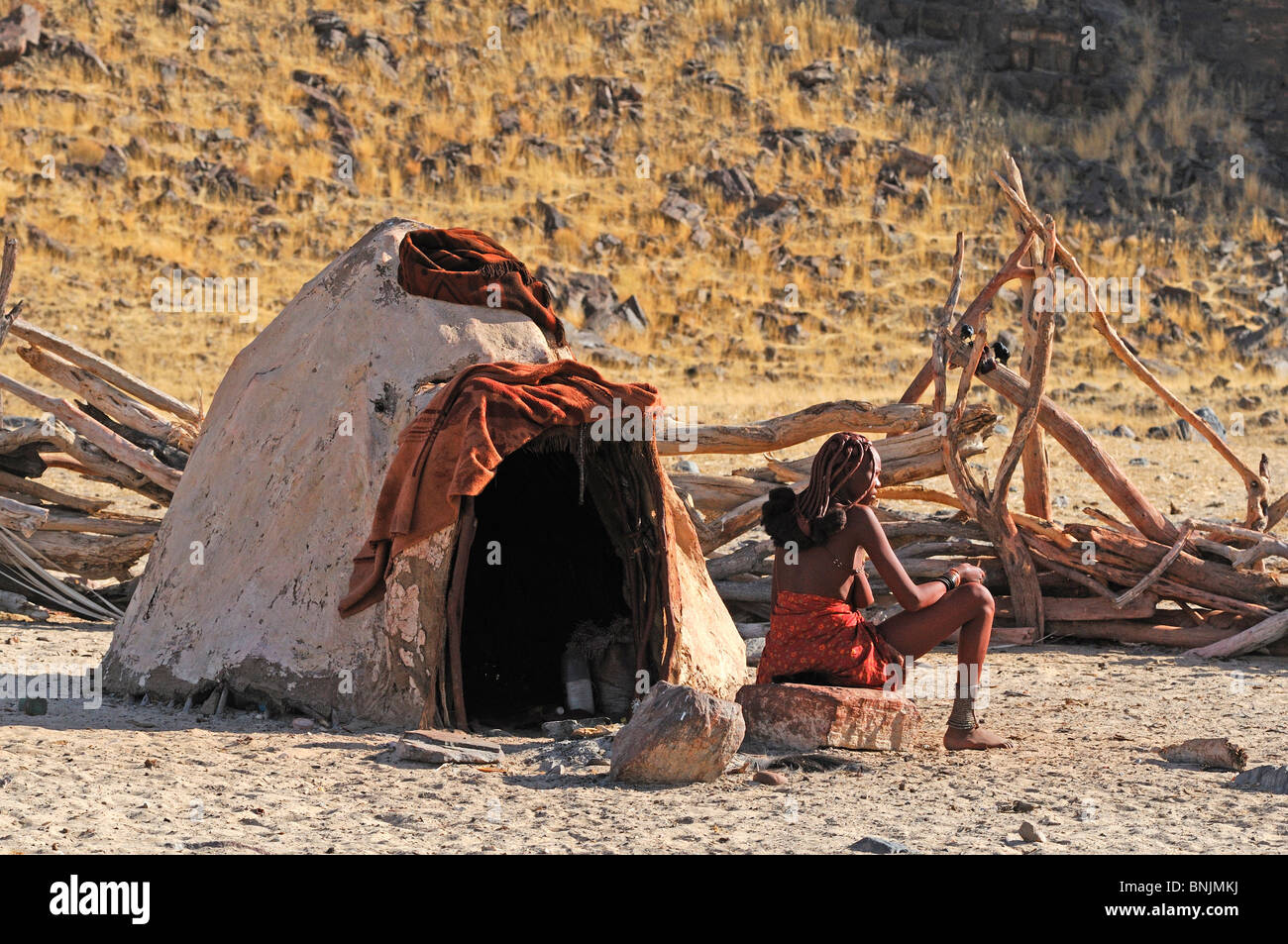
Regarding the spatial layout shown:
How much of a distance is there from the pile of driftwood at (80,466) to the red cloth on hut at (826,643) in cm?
439

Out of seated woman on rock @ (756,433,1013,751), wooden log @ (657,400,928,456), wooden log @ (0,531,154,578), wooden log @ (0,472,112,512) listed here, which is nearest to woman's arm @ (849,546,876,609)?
seated woman on rock @ (756,433,1013,751)

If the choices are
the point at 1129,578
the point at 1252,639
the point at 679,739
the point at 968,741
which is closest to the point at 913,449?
the point at 1129,578

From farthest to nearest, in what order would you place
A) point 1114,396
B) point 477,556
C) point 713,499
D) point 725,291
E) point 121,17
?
point 121,17 → point 725,291 → point 1114,396 → point 713,499 → point 477,556

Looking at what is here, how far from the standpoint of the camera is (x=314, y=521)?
6035 mm

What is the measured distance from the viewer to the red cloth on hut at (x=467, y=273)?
6383 millimetres

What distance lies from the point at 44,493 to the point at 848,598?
5.28 meters

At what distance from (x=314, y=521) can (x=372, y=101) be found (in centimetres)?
1935

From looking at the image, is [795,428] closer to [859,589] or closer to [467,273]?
Answer: [467,273]

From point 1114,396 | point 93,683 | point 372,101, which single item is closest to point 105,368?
point 93,683

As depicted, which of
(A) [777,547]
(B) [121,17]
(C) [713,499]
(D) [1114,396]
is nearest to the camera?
(A) [777,547]

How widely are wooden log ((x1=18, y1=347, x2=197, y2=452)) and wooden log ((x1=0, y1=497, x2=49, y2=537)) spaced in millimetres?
759

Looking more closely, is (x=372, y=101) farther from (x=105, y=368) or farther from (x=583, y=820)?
(x=583, y=820)

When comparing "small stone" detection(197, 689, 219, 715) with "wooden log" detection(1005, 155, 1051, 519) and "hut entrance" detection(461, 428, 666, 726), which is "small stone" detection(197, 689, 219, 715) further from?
"wooden log" detection(1005, 155, 1051, 519)

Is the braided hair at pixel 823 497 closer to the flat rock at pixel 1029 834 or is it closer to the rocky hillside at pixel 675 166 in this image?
the flat rock at pixel 1029 834
